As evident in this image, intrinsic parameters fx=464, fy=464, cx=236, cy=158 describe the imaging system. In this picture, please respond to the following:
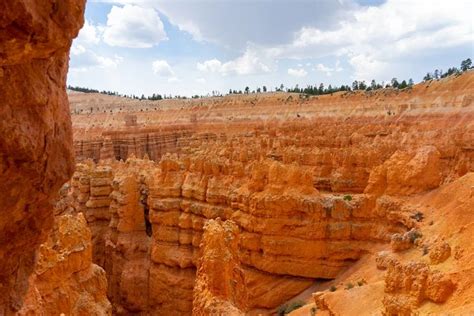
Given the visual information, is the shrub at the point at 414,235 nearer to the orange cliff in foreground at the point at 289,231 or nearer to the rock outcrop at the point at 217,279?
the orange cliff in foreground at the point at 289,231

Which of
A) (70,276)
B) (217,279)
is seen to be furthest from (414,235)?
(70,276)

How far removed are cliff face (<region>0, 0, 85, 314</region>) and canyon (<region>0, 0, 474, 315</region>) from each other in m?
0.01

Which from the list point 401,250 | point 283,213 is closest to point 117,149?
point 283,213

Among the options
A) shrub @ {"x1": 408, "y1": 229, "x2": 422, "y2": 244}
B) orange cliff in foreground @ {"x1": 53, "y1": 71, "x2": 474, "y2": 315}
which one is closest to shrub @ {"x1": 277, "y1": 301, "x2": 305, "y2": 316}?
orange cliff in foreground @ {"x1": 53, "y1": 71, "x2": 474, "y2": 315}

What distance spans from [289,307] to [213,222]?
5.88 meters

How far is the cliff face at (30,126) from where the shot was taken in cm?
282

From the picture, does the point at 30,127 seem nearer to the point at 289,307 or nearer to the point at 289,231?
the point at 289,307

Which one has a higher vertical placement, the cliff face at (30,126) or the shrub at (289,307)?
the cliff face at (30,126)

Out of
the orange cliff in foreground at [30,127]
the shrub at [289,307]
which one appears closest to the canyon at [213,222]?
the orange cliff in foreground at [30,127]

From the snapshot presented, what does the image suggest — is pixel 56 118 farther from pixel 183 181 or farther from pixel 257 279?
pixel 183 181

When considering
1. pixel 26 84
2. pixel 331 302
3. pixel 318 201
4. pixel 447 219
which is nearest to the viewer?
pixel 26 84

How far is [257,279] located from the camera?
53.8 feet

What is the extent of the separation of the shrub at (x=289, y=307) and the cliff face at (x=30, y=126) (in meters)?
11.6

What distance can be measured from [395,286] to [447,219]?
14.0 feet
